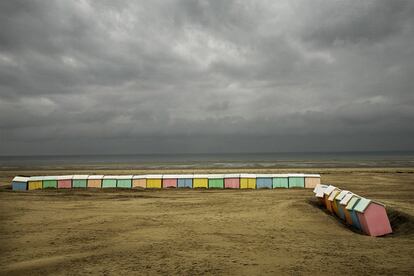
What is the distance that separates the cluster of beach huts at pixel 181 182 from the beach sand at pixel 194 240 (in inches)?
316

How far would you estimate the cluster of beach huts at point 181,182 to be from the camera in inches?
1229

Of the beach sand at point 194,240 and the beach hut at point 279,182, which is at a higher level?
the beach hut at point 279,182

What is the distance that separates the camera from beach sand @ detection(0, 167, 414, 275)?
34.0ft

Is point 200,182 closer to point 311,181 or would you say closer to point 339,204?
point 311,181

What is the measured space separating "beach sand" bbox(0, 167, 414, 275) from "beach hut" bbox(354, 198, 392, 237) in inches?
19.8

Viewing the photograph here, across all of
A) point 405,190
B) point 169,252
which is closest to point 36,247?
point 169,252

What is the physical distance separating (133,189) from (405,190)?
25.0 meters

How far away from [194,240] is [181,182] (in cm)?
1869

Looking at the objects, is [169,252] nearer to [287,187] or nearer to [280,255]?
[280,255]

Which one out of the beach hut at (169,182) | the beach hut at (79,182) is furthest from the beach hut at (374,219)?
the beach hut at (79,182)

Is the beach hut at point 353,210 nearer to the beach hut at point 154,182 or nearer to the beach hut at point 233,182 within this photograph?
the beach hut at point 233,182

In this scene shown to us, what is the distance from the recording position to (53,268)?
10.4m

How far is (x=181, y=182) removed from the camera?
32094 mm

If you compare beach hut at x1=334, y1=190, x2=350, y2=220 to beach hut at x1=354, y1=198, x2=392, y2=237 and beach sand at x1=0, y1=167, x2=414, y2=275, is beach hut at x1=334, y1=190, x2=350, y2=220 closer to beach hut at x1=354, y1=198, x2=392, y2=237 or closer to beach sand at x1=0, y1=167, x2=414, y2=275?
beach sand at x1=0, y1=167, x2=414, y2=275
